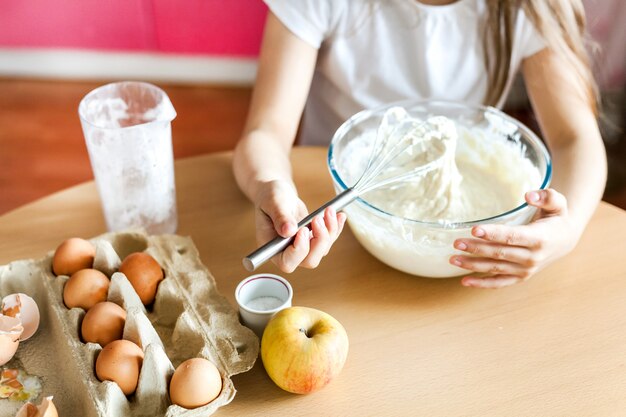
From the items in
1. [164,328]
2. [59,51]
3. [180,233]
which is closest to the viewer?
[164,328]

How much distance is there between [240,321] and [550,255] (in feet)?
1.46

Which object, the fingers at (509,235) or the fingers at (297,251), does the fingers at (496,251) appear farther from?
the fingers at (297,251)

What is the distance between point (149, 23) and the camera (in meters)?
2.52

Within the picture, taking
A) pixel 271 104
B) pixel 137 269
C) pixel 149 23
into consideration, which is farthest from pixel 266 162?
pixel 149 23

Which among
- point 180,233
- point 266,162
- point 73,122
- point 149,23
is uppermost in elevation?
point 266,162

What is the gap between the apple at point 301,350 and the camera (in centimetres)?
78

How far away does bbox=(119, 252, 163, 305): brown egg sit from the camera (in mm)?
890

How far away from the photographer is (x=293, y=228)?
2.70 feet

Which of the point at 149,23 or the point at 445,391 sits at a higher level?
the point at 445,391

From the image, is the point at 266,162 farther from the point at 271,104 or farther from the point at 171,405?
the point at 171,405

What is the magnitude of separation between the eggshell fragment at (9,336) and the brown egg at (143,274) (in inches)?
5.7

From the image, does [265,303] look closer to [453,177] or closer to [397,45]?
[453,177]

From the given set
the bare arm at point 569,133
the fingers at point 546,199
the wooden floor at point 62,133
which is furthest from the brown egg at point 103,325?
the wooden floor at point 62,133

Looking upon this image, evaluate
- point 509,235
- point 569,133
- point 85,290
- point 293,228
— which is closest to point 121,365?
point 85,290
